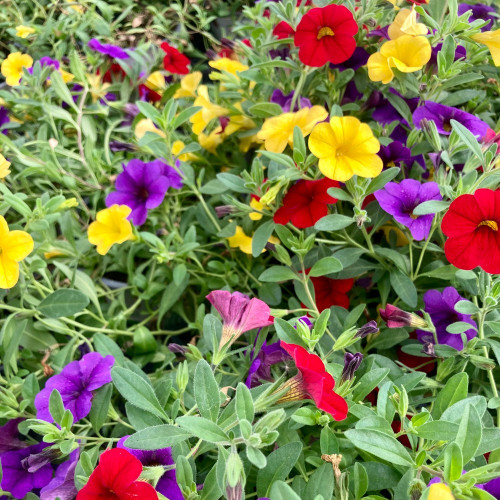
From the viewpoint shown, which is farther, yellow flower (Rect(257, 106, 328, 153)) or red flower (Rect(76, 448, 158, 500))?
yellow flower (Rect(257, 106, 328, 153))

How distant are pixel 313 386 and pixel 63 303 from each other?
1.75 ft

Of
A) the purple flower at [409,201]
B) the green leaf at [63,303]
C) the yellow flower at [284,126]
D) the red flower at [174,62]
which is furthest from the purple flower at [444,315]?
the red flower at [174,62]

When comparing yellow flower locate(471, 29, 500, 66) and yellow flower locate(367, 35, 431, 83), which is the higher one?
yellow flower locate(471, 29, 500, 66)

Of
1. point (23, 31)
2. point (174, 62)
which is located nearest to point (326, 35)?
point (174, 62)

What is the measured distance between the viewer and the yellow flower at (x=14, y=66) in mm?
1373

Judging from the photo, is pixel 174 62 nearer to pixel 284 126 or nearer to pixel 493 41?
pixel 284 126

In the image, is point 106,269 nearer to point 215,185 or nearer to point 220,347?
point 215,185

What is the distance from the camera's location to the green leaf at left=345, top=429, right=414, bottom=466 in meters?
0.57

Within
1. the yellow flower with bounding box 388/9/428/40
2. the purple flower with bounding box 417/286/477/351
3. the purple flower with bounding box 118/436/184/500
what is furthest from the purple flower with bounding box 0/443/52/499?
the yellow flower with bounding box 388/9/428/40

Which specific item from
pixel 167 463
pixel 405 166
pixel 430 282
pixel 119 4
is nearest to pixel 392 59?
pixel 405 166

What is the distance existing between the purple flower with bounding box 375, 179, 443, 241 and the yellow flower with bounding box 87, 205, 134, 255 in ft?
1.61

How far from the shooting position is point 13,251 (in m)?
0.79

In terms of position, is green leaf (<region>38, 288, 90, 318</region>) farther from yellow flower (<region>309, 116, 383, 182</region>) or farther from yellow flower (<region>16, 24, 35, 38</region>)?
yellow flower (<region>16, 24, 35, 38</region>)

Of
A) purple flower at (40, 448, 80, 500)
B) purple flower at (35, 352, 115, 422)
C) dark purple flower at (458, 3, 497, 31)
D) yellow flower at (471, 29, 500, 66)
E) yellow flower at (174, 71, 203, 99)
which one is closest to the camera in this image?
purple flower at (40, 448, 80, 500)
